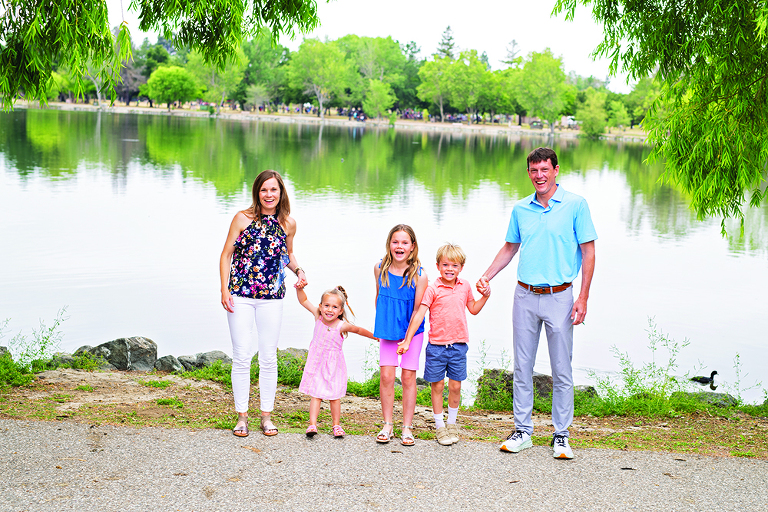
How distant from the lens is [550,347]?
537 cm

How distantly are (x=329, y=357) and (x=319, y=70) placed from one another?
10401 cm

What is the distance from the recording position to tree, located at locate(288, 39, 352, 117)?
105 metres

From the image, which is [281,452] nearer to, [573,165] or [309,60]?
[573,165]

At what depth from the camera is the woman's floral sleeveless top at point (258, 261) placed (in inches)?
216

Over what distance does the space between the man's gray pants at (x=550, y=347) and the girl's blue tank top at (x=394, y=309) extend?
787mm

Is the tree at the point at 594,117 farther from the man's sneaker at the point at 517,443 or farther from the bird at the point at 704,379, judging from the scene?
the man's sneaker at the point at 517,443

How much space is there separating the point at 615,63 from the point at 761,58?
1.54 metres

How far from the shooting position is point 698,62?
756 cm

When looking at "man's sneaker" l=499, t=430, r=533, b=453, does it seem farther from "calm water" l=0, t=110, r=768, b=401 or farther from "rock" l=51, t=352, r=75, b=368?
"rock" l=51, t=352, r=75, b=368

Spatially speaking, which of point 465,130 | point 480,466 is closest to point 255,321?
point 480,466

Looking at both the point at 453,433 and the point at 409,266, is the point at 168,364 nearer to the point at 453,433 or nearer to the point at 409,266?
the point at 409,266

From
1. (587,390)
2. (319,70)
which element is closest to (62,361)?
(587,390)

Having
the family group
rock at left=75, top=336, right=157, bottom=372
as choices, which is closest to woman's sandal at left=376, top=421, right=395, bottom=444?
the family group

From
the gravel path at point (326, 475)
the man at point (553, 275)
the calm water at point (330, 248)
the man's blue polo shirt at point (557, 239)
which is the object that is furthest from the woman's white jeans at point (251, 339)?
the calm water at point (330, 248)
